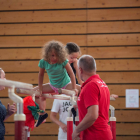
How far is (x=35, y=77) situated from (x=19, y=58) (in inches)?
23.9

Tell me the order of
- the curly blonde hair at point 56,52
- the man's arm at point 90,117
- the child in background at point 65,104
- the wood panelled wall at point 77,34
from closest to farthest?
the man's arm at point 90,117, the curly blonde hair at point 56,52, the child in background at point 65,104, the wood panelled wall at point 77,34

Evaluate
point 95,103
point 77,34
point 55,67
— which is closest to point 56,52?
point 55,67

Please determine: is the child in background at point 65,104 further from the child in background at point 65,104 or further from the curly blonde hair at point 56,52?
the curly blonde hair at point 56,52

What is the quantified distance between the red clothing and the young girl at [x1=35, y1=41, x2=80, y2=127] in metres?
0.74

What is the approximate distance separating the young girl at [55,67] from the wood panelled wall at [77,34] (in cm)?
221

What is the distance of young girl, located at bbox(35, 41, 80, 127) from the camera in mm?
2623

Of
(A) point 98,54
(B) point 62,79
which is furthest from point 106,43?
(B) point 62,79

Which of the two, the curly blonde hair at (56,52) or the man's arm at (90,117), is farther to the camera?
the curly blonde hair at (56,52)

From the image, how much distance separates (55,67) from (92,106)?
41.7 inches

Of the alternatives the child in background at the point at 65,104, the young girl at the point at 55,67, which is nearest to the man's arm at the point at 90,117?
the young girl at the point at 55,67

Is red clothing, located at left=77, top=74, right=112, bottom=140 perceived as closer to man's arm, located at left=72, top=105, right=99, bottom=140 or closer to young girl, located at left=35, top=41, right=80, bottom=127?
man's arm, located at left=72, top=105, right=99, bottom=140

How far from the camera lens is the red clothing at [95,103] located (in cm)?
180

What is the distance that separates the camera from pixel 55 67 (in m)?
2.70

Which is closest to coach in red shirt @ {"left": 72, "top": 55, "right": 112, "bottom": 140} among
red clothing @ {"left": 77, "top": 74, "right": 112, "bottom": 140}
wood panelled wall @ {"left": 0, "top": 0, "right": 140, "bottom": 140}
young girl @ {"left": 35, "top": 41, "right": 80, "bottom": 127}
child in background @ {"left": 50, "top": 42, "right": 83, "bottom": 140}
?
red clothing @ {"left": 77, "top": 74, "right": 112, "bottom": 140}
